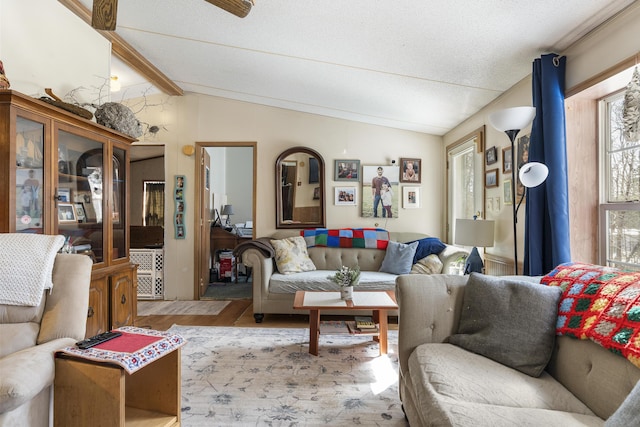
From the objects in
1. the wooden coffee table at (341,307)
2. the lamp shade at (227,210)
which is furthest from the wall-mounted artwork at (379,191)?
the lamp shade at (227,210)

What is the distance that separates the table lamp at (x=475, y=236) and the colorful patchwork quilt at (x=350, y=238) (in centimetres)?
115

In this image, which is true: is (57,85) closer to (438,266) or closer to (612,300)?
(612,300)

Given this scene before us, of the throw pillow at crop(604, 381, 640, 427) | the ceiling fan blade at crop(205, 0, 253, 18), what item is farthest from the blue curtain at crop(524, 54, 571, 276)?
the ceiling fan blade at crop(205, 0, 253, 18)

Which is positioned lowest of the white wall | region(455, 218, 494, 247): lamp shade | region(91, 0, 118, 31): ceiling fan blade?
region(455, 218, 494, 247): lamp shade

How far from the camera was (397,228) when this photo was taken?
Answer: 173 inches

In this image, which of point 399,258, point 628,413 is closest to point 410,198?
point 399,258

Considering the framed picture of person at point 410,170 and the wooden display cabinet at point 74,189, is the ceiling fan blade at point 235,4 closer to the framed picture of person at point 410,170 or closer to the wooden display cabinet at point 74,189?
the wooden display cabinet at point 74,189

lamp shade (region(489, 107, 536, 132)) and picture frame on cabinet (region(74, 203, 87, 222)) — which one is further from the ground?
lamp shade (region(489, 107, 536, 132))

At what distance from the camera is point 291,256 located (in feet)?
12.2

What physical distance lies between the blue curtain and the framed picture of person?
6.82 ft

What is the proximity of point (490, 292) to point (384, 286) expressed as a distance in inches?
72.4

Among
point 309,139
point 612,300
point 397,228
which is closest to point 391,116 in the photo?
point 309,139

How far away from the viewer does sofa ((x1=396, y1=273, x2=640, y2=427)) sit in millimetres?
1108

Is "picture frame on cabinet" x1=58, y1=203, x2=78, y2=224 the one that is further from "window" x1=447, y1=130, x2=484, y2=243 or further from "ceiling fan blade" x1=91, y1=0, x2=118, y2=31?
"window" x1=447, y1=130, x2=484, y2=243
